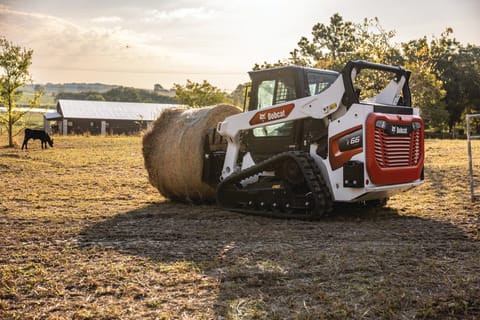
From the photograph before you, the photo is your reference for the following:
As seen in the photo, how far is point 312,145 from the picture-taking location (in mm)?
8875

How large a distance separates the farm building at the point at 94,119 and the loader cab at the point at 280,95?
5652 centimetres

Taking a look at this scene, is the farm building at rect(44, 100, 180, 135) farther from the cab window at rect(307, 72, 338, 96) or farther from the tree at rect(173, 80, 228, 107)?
the cab window at rect(307, 72, 338, 96)

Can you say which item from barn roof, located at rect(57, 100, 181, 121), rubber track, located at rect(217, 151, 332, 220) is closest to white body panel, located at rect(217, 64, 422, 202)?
rubber track, located at rect(217, 151, 332, 220)

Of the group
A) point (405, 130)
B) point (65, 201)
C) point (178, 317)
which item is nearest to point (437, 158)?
point (405, 130)

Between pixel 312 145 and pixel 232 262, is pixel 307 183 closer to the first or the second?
pixel 312 145

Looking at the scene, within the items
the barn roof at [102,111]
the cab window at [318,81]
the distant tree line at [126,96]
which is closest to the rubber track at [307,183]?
the cab window at [318,81]

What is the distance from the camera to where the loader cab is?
9.00 m

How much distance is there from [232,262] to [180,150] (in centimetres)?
445

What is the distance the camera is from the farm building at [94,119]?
66.4 metres

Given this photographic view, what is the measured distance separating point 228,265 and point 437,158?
1359 cm

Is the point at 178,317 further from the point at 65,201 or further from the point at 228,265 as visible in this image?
the point at 65,201

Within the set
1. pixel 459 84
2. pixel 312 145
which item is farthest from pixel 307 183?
pixel 459 84

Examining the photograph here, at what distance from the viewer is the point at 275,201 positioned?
888 cm

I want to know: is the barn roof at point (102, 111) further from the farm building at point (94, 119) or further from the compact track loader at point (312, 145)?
the compact track loader at point (312, 145)
